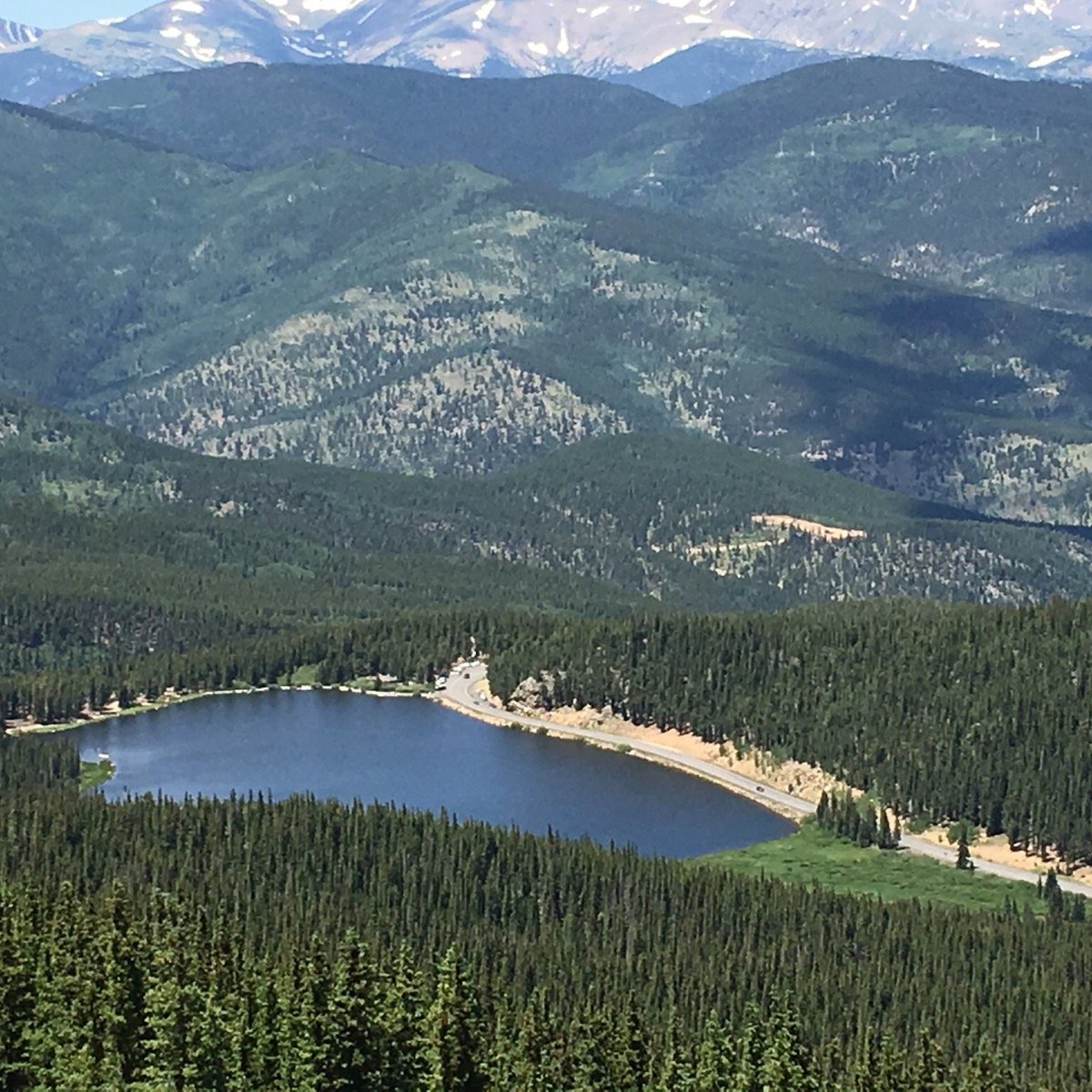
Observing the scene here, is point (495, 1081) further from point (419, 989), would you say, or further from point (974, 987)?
point (974, 987)

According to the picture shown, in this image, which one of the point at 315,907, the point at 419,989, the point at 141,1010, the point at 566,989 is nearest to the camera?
the point at 141,1010

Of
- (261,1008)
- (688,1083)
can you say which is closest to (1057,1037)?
(688,1083)

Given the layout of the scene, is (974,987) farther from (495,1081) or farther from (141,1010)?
(141,1010)

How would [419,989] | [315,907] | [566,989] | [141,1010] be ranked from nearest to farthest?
[141,1010]
[419,989]
[566,989]
[315,907]

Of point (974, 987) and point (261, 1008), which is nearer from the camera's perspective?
point (261, 1008)

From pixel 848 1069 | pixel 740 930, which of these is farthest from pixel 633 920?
pixel 848 1069

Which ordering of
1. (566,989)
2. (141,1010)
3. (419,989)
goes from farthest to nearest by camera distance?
(566,989) < (419,989) < (141,1010)
